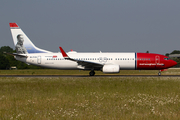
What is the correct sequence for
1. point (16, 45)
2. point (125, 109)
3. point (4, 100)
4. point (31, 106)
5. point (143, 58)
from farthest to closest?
point (16, 45) < point (143, 58) < point (4, 100) < point (31, 106) < point (125, 109)

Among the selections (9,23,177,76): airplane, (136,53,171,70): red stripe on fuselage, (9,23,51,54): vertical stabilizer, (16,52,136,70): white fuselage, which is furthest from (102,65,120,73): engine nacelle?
(9,23,51,54): vertical stabilizer

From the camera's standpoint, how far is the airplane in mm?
33156

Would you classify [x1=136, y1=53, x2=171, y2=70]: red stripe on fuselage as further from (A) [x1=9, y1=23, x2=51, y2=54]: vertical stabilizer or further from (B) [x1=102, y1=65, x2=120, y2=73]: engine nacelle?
(A) [x1=9, y1=23, x2=51, y2=54]: vertical stabilizer

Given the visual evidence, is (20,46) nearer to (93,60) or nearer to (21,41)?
(21,41)

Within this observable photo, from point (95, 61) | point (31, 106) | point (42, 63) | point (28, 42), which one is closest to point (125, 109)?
point (31, 106)

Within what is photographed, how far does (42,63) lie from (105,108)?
26.9 m

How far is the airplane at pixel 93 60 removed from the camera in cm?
3316

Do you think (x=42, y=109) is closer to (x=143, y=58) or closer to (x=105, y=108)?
(x=105, y=108)

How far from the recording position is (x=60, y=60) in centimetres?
3450

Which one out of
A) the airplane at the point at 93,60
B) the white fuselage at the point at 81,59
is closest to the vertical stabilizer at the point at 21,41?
the airplane at the point at 93,60

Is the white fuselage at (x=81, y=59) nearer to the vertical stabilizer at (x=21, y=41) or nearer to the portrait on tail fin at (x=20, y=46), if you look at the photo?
the portrait on tail fin at (x=20, y=46)

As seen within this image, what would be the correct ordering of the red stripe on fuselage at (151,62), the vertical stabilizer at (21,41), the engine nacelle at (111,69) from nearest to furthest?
the engine nacelle at (111,69)
the red stripe on fuselage at (151,62)
the vertical stabilizer at (21,41)

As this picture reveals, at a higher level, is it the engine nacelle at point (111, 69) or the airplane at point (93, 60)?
the airplane at point (93, 60)

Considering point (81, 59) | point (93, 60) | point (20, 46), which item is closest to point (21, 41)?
point (20, 46)
